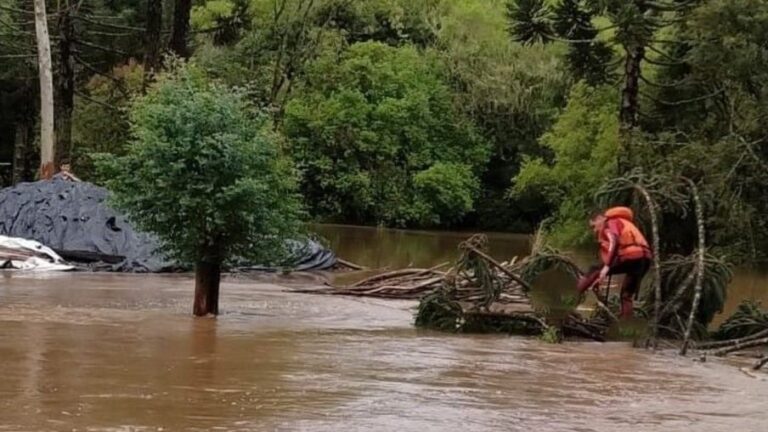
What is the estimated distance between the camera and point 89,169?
44.9 m

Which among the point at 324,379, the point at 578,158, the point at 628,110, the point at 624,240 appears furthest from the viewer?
the point at 578,158

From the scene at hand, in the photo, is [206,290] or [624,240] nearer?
[624,240]

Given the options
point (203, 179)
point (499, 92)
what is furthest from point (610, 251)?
point (499, 92)

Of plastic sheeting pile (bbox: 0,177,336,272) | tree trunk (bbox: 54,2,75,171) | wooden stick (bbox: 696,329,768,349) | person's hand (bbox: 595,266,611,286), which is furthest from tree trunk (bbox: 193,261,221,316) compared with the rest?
tree trunk (bbox: 54,2,75,171)

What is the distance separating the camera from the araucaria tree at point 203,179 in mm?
14742

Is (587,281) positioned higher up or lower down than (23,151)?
lower down

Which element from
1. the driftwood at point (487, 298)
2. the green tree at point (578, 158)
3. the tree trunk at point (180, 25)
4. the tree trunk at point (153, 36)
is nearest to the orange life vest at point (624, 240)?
the driftwood at point (487, 298)

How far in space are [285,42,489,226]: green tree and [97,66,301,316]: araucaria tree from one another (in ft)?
122

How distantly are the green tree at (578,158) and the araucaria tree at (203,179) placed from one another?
827 inches

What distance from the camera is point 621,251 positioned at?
14.7m

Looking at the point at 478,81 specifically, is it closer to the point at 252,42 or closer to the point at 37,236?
the point at 252,42

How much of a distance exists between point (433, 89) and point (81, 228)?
3177 cm

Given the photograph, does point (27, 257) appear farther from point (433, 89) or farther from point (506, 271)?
point (433, 89)

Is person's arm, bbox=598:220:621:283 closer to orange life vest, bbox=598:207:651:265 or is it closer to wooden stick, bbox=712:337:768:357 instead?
orange life vest, bbox=598:207:651:265
